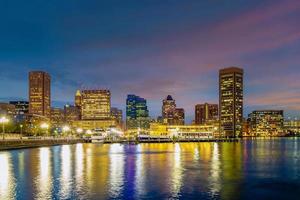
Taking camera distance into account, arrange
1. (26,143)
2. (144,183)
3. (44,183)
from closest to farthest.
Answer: (44,183) → (144,183) → (26,143)

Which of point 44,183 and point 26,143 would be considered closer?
point 44,183

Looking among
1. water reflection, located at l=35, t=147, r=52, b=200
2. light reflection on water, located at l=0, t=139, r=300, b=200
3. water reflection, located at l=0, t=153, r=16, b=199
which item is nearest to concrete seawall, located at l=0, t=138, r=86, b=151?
water reflection, located at l=0, t=153, r=16, b=199

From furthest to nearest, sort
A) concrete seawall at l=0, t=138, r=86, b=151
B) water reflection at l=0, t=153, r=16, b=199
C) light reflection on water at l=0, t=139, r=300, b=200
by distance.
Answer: concrete seawall at l=0, t=138, r=86, b=151, light reflection on water at l=0, t=139, r=300, b=200, water reflection at l=0, t=153, r=16, b=199

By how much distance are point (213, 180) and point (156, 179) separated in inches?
301

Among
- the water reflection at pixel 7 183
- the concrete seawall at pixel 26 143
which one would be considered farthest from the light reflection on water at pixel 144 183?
the concrete seawall at pixel 26 143

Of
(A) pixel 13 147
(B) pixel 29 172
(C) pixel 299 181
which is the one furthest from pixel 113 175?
(A) pixel 13 147

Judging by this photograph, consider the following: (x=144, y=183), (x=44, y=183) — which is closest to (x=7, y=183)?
(x=44, y=183)

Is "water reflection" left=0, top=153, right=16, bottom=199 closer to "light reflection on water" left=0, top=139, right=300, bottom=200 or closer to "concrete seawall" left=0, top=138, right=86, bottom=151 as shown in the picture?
"light reflection on water" left=0, top=139, right=300, bottom=200

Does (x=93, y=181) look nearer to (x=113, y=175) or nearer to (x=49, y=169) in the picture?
(x=113, y=175)

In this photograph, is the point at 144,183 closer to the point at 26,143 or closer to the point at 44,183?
the point at 44,183

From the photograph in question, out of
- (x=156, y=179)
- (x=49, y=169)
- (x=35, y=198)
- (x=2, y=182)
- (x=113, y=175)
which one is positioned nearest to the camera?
(x=35, y=198)

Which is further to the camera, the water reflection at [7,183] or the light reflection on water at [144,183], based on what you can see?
the light reflection on water at [144,183]

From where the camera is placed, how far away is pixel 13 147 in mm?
134375

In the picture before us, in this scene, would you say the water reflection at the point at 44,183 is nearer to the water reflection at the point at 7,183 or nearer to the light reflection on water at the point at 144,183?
the light reflection on water at the point at 144,183
